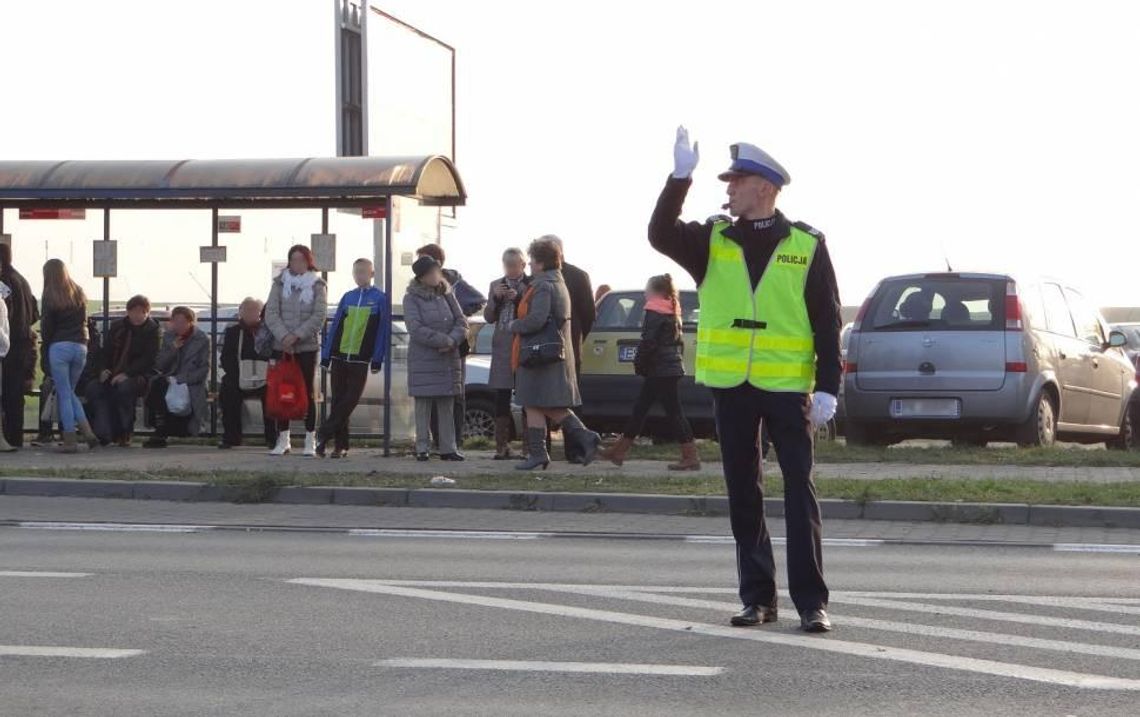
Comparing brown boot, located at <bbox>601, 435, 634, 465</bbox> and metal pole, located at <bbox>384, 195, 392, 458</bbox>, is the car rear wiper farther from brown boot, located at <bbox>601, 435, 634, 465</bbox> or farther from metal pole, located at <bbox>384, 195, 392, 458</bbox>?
metal pole, located at <bbox>384, 195, 392, 458</bbox>

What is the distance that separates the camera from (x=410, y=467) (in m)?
16.7

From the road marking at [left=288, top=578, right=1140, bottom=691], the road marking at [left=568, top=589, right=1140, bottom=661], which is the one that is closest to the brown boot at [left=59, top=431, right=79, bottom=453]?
the road marking at [left=288, top=578, right=1140, bottom=691]

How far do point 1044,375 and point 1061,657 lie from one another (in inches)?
440

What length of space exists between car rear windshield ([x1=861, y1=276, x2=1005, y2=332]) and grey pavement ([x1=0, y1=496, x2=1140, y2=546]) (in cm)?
520

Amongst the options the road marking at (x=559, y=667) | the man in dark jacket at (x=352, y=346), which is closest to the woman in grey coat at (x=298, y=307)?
the man in dark jacket at (x=352, y=346)

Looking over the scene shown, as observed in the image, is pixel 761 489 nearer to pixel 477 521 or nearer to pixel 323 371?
pixel 477 521

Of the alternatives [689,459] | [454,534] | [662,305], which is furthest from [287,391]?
[454,534]

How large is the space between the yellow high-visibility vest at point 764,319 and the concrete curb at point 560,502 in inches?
218

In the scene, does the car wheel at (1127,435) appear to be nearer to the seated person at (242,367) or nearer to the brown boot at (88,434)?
the seated person at (242,367)

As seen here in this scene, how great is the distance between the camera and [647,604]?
8.70 m

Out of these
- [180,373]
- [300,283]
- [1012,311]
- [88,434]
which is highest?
[300,283]

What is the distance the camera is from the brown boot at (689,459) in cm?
1636

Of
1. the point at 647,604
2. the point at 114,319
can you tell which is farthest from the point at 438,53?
the point at 647,604

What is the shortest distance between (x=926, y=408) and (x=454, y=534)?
23.3ft
